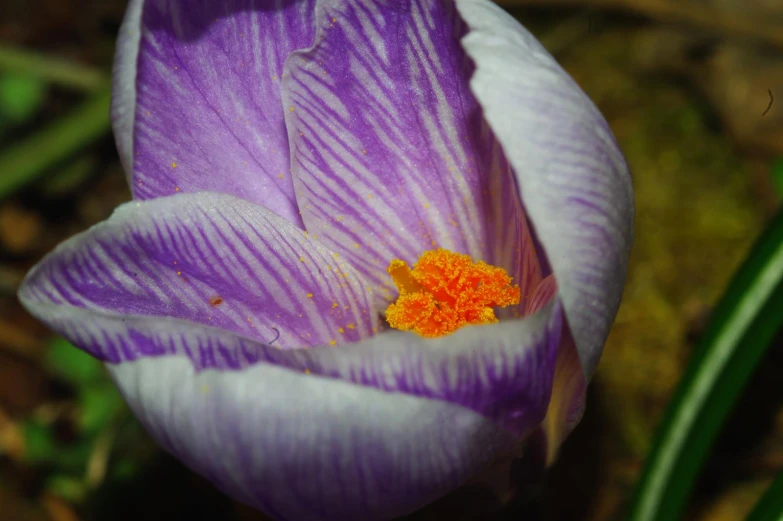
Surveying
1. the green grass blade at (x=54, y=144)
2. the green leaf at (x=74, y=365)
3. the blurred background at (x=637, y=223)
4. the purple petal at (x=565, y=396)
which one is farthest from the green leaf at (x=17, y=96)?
the purple petal at (x=565, y=396)

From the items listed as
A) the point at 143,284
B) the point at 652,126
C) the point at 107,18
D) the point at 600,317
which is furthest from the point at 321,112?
the point at 107,18

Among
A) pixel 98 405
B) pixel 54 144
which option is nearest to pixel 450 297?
pixel 98 405

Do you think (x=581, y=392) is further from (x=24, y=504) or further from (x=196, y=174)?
(x=24, y=504)

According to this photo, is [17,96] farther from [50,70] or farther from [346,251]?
[346,251]

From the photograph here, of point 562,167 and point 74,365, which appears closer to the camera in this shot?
point 562,167

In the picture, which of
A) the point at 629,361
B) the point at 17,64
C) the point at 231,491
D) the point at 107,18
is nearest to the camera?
the point at 231,491

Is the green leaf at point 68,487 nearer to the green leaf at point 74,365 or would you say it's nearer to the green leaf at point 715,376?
the green leaf at point 74,365

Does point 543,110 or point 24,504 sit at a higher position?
point 543,110
